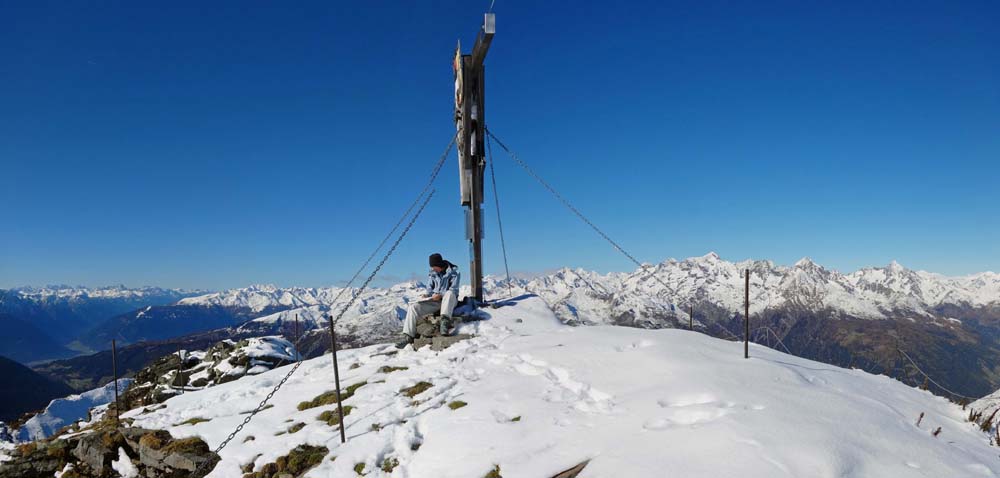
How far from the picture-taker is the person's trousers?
15.1 m

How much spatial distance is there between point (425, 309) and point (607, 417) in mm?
9273

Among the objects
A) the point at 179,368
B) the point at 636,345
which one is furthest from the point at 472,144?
the point at 179,368

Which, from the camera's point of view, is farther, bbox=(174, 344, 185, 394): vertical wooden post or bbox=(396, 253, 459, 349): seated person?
bbox=(174, 344, 185, 394): vertical wooden post

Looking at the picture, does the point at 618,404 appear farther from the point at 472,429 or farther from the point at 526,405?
the point at 472,429

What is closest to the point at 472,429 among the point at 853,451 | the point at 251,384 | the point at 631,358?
the point at 631,358

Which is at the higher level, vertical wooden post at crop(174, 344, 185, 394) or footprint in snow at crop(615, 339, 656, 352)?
footprint in snow at crop(615, 339, 656, 352)

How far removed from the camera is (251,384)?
1488 centimetres

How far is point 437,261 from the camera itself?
15734mm

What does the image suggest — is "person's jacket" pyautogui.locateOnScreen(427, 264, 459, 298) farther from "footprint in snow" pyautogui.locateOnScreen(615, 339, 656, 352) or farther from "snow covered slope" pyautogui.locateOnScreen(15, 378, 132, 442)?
"snow covered slope" pyautogui.locateOnScreen(15, 378, 132, 442)

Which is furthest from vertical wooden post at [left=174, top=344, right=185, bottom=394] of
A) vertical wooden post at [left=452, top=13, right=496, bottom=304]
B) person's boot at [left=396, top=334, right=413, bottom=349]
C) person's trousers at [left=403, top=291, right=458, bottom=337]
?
vertical wooden post at [left=452, top=13, right=496, bottom=304]

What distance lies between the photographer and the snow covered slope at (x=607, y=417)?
5.80 meters

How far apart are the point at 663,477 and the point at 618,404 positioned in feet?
9.12

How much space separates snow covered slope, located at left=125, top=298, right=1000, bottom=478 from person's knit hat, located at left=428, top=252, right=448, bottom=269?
3.42 m

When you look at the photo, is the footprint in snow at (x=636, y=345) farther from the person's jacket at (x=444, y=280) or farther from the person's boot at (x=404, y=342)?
the person's boot at (x=404, y=342)
